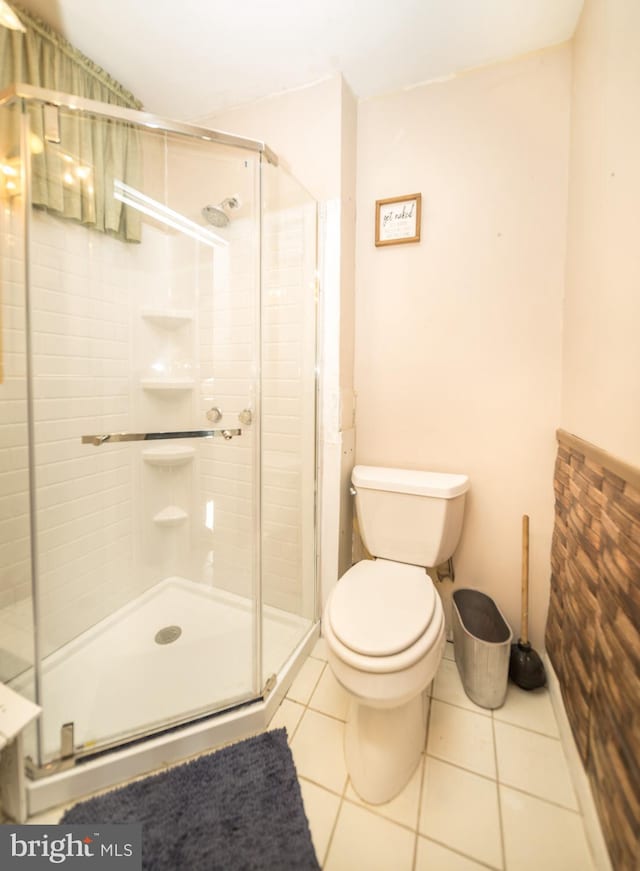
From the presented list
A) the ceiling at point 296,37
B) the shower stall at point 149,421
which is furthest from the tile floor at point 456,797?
the ceiling at point 296,37

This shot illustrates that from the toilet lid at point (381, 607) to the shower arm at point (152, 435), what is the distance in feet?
2.39

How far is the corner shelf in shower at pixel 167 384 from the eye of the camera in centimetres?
145

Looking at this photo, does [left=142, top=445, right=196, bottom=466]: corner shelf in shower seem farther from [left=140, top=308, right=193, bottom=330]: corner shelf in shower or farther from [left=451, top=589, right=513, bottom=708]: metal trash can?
[left=451, top=589, right=513, bottom=708]: metal trash can

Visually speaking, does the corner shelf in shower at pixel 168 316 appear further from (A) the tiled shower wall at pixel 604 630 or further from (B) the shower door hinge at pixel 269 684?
(A) the tiled shower wall at pixel 604 630

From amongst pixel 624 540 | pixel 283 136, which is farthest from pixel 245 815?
pixel 283 136

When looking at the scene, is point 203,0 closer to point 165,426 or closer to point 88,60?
point 88,60

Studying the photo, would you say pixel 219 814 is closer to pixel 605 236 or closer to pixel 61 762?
pixel 61 762

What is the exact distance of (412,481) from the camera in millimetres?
1318

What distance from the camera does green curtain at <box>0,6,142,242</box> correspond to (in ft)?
3.56

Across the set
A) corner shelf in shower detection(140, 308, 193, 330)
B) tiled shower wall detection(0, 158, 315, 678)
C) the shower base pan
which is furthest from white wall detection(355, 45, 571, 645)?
the shower base pan

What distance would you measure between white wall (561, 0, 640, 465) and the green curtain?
1430mm

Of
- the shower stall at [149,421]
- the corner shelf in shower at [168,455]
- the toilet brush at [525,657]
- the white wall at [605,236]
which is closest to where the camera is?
the white wall at [605,236]

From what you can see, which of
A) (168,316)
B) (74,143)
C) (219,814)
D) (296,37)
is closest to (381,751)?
(219,814)

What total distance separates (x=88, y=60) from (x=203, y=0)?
0.56 meters
